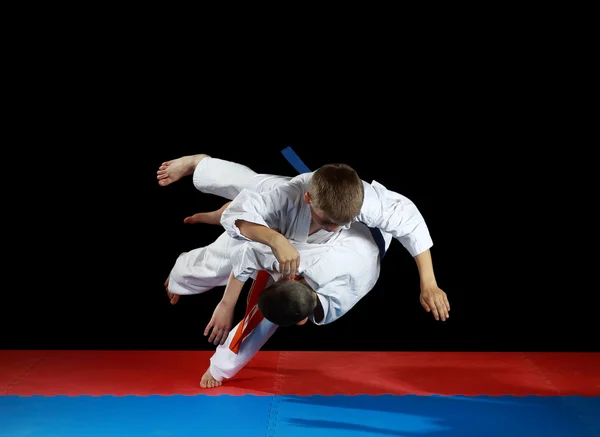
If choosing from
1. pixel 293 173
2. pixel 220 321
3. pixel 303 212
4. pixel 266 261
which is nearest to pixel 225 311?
pixel 220 321

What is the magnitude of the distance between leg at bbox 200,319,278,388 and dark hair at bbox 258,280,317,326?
1.47ft

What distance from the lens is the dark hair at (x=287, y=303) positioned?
2793 millimetres

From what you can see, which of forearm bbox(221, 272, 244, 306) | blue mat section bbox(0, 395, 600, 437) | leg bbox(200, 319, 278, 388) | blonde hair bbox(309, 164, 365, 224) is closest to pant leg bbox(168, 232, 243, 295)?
forearm bbox(221, 272, 244, 306)

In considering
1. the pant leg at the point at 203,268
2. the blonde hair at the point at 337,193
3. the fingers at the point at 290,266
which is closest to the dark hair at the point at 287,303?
the fingers at the point at 290,266

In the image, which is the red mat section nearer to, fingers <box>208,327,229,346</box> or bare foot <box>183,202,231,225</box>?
fingers <box>208,327,229,346</box>

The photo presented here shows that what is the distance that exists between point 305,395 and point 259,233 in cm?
94

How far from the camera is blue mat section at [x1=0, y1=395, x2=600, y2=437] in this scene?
2.86m

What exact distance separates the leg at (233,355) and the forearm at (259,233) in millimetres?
608
